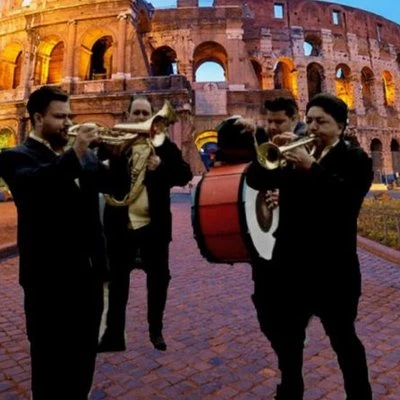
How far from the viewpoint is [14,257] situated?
7688 mm

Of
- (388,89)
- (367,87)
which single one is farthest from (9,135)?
(388,89)

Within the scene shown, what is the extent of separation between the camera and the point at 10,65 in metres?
26.2

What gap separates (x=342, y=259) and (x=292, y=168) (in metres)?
0.65

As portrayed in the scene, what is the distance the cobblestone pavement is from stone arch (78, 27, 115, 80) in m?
21.7

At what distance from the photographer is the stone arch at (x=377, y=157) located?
3021 centimetres

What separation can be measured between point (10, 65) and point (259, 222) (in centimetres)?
3030

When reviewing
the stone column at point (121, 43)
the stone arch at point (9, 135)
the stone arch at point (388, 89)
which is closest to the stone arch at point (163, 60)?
the stone column at point (121, 43)

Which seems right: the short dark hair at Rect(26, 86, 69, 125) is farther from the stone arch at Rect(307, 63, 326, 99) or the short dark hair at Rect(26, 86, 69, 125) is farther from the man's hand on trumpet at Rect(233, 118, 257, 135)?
the stone arch at Rect(307, 63, 326, 99)

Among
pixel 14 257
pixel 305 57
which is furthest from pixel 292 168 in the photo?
pixel 305 57

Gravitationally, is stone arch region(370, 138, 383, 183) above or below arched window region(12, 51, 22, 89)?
below

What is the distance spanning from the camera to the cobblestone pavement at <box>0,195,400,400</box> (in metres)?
2.63

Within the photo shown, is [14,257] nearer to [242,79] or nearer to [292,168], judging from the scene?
[292,168]

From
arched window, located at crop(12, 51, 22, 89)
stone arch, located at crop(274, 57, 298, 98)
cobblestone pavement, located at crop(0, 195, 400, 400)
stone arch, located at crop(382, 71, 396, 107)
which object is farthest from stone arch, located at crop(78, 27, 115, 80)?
stone arch, located at crop(382, 71, 396, 107)

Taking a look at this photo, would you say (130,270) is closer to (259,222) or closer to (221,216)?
(221,216)
